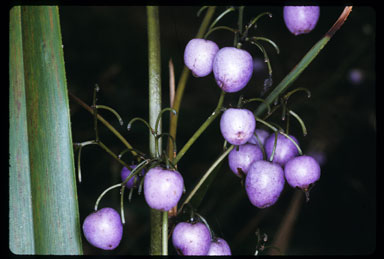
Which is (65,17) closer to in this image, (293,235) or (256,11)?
(256,11)

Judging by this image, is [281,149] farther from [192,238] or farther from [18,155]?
[18,155]

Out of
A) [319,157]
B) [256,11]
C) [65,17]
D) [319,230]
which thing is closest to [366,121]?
[319,157]

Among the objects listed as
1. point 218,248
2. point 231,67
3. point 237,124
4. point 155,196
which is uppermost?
point 231,67

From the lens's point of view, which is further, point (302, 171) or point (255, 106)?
point (255, 106)

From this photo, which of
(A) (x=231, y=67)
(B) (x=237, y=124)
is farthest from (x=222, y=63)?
(B) (x=237, y=124)

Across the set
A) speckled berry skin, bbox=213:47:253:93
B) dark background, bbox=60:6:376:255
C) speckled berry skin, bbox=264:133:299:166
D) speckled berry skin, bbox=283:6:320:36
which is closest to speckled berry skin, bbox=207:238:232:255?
speckled berry skin, bbox=264:133:299:166

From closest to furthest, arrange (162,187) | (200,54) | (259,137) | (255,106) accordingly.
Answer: (162,187) < (200,54) < (259,137) < (255,106)

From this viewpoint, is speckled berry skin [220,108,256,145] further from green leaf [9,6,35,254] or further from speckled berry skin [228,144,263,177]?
green leaf [9,6,35,254]

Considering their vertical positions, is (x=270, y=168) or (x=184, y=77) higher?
(x=184, y=77)
